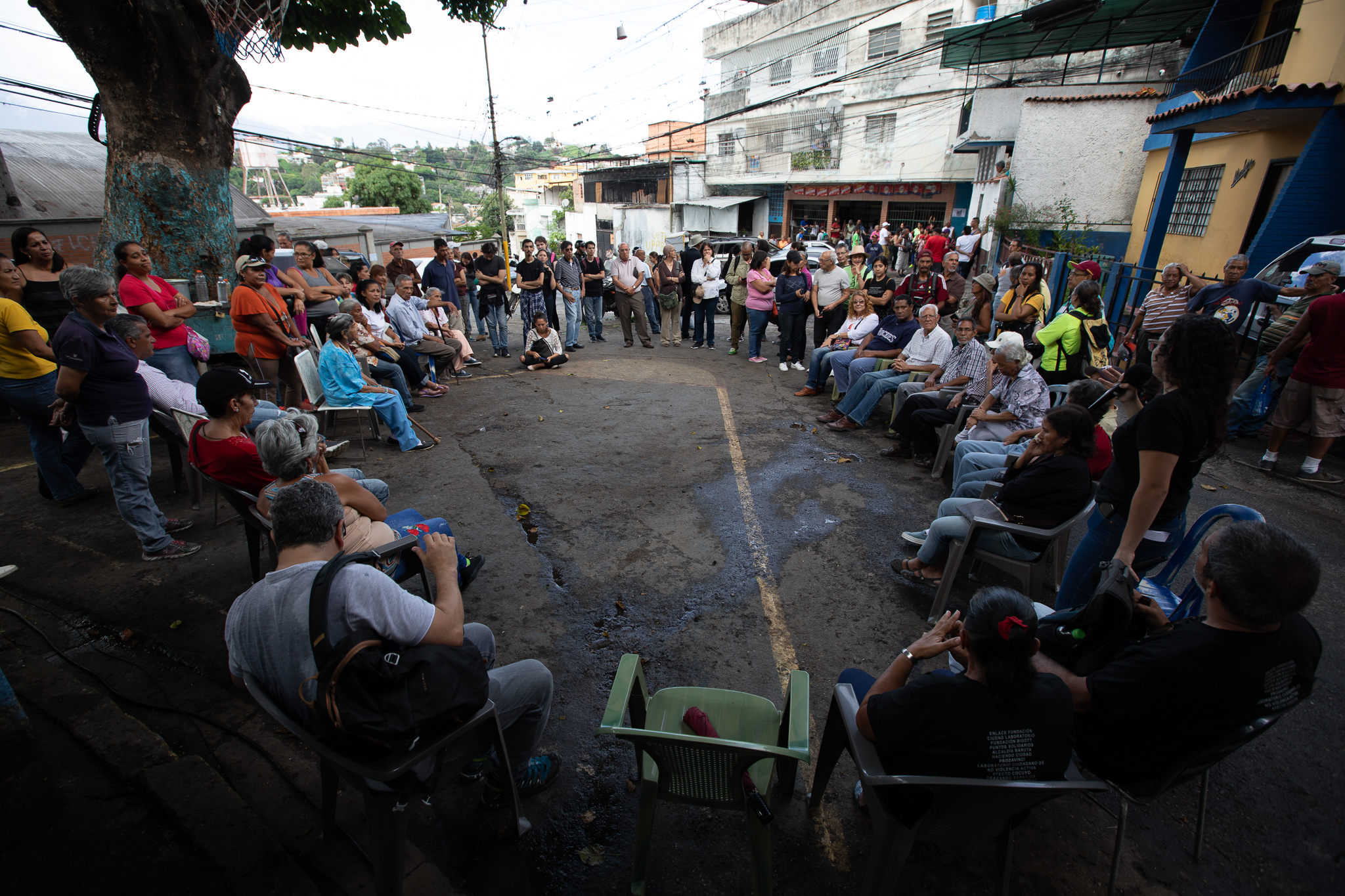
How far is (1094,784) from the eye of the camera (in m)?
1.87

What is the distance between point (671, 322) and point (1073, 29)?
45.3 ft

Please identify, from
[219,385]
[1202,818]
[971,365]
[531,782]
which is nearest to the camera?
[1202,818]

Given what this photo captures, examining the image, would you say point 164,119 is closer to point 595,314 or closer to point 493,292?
point 493,292

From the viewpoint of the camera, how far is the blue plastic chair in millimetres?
2787

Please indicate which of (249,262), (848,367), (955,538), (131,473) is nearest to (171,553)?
(131,473)

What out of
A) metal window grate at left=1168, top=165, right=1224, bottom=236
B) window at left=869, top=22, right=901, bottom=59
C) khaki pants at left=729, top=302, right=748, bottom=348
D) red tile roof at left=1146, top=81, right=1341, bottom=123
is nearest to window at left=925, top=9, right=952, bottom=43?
window at left=869, top=22, right=901, bottom=59

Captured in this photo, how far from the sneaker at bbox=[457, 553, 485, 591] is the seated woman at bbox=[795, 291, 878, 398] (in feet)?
18.0

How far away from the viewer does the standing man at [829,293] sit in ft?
30.5

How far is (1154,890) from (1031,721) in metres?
1.10

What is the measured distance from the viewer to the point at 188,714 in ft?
9.47

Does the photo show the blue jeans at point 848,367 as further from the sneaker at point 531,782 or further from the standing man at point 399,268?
the standing man at point 399,268

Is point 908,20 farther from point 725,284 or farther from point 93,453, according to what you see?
point 93,453

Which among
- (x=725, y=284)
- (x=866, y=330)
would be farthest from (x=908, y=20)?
(x=866, y=330)

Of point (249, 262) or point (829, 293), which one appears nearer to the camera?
point (249, 262)
